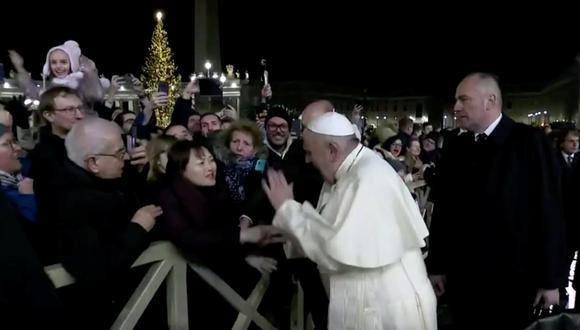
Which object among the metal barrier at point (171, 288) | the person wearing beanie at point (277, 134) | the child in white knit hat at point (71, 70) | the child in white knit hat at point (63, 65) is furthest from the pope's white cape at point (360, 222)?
the child in white knit hat at point (63, 65)

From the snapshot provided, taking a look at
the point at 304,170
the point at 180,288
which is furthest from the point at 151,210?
the point at 304,170

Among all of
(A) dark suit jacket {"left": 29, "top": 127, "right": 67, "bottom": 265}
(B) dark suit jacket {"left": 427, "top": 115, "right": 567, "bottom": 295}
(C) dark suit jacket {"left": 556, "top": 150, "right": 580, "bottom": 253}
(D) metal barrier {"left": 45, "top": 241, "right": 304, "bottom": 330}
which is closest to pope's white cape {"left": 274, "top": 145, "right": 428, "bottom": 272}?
(D) metal barrier {"left": 45, "top": 241, "right": 304, "bottom": 330}

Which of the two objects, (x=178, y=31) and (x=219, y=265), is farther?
(x=178, y=31)

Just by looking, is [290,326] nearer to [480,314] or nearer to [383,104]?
[480,314]

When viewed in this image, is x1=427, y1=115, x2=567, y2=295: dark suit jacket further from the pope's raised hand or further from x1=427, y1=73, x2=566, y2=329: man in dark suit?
the pope's raised hand

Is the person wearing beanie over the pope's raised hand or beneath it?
over

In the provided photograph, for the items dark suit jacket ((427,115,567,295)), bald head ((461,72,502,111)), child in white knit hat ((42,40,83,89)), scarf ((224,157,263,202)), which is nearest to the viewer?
dark suit jacket ((427,115,567,295))

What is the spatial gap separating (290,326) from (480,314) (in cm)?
151

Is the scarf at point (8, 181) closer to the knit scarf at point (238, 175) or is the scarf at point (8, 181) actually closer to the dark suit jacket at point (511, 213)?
the knit scarf at point (238, 175)

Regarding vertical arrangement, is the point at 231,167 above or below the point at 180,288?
Answer: above

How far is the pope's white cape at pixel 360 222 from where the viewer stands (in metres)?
2.87

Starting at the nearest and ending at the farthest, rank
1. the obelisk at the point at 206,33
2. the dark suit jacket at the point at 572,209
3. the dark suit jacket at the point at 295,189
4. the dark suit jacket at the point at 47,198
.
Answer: the dark suit jacket at the point at 47,198 → the dark suit jacket at the point at 295,189 → the dark suit jacket at the point at 572,209 → the obelisk at the point at 206,33

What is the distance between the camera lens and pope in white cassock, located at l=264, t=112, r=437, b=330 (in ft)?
9.47

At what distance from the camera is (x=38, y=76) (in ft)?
77.1
